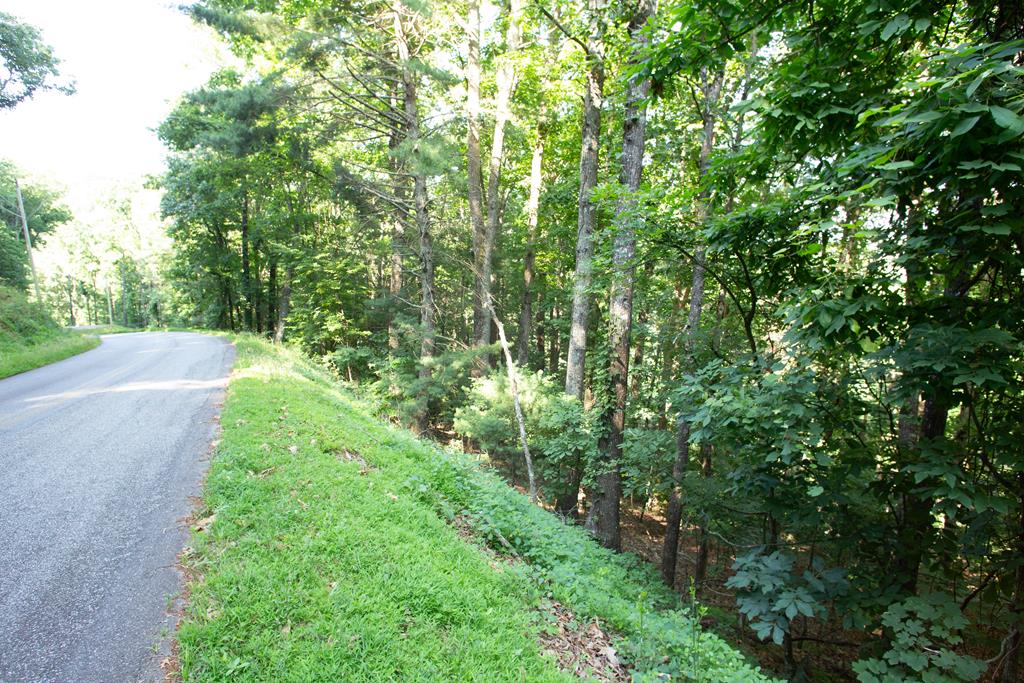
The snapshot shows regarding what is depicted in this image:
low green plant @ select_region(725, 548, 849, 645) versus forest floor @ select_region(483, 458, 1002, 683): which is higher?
low green plant @ select_region(725, 548, 849, 645)

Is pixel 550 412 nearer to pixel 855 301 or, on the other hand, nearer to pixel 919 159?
pixel 855 301

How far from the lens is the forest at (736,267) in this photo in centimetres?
300

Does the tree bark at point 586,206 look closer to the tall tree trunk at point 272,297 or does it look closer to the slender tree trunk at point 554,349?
the slender tree trunk at point 554,349

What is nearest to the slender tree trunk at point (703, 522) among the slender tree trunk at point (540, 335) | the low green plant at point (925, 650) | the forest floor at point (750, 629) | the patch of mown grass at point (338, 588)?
the forest floor at point (750, 629)

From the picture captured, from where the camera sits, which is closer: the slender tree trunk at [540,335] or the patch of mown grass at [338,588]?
the patch of mown grass at [338,588]

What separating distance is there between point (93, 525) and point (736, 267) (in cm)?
696

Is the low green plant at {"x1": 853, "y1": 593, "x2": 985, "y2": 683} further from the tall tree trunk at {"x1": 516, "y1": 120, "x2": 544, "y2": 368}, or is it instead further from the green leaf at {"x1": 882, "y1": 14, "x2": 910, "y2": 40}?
the tall tree trunk at {"x1": 516, "y1": 120, "x2": 544, "y2": 368}

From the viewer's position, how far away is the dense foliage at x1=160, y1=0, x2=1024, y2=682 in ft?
9.80

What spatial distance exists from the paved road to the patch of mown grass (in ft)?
0.92

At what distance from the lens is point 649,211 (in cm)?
477

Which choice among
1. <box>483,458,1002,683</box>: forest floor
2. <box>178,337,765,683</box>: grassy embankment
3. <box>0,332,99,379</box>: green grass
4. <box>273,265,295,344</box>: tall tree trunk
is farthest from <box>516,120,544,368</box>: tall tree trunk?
<box>0,332,99,379</box>: green grass

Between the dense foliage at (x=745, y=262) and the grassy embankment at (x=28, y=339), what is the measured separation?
24.4ft

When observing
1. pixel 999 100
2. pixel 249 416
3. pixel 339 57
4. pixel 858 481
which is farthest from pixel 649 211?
pixel 339 57

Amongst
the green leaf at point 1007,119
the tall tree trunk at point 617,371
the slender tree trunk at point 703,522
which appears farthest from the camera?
the slender tree trunk at point 703,522
